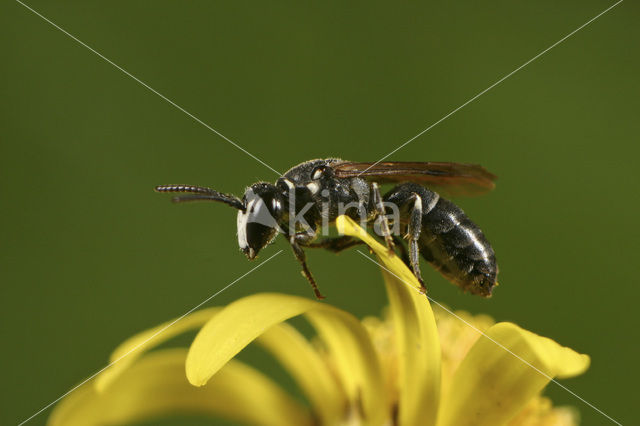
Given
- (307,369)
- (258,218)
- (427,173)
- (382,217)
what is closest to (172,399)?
(307,369)

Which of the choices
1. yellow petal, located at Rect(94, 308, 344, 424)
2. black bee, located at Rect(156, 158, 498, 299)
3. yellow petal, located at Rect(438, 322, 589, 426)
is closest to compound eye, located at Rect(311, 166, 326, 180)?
black bee, located at Rect(156, 158, 498, 299)

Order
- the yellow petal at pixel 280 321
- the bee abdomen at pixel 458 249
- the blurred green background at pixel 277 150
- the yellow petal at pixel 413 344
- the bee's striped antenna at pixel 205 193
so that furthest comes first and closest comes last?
the blurred green background at pixel 277 150 < the bee abdomen at pixel 458 249 < the bee's striped antenna at pixel 205 193 < the yellow petal at pixel 413 344 < the yellow petal at pixel 280 321

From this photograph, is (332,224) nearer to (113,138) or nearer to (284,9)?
(113,138)

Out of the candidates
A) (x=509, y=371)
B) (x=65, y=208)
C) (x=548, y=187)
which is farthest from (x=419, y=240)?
(x=65, y=208)

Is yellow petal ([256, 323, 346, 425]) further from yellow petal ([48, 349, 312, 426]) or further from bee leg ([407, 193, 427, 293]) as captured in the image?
bee leg ([407, 193, 427, 293])

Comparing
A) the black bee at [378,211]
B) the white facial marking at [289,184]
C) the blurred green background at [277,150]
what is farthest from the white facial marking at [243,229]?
the blurred green background at [277,150]

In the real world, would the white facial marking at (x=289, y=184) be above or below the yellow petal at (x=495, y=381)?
above

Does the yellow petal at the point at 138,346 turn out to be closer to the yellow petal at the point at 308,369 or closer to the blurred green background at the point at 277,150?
the yellow petal at the point at 308,369
